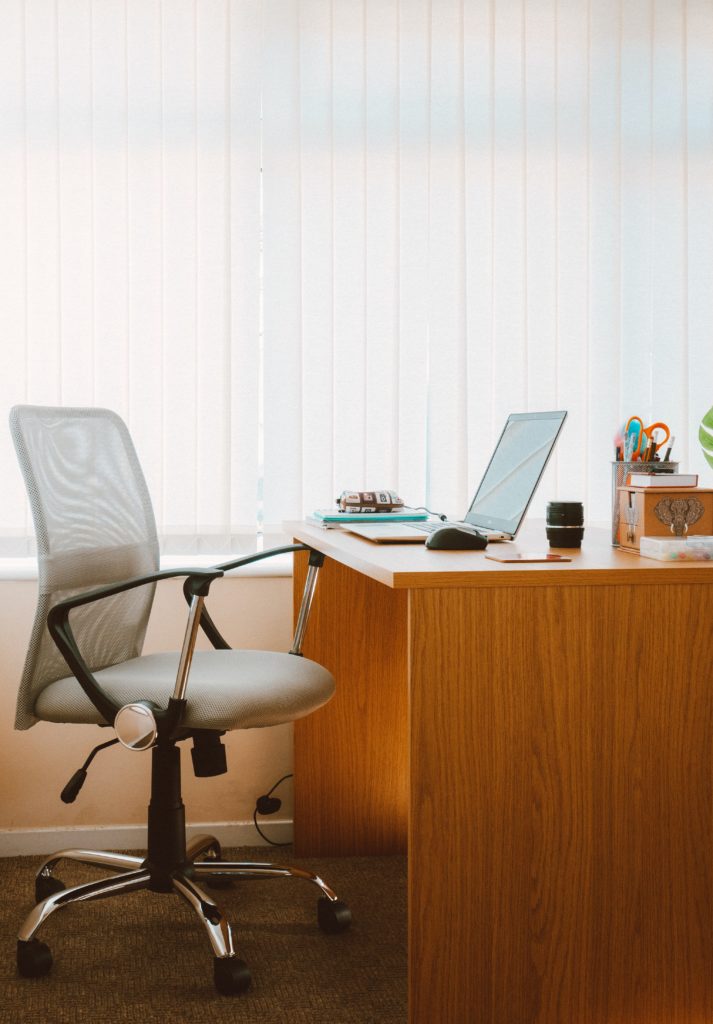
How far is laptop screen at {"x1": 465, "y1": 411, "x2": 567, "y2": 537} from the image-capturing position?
2047mm

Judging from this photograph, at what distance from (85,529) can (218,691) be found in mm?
511

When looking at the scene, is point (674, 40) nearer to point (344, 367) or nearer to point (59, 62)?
point (344, 367)

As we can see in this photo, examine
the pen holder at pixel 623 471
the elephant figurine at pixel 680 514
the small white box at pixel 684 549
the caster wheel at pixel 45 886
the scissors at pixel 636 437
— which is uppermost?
the scissors at pixel 636 437

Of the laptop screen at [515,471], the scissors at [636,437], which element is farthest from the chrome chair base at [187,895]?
the scissors at [636,437]

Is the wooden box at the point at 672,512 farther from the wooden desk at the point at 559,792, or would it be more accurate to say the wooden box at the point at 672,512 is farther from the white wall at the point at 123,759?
the white wall at the point at 123,759

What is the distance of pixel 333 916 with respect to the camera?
213 centimetres

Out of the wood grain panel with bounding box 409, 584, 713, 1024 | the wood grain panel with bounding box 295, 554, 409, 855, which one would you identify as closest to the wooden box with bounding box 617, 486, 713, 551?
the wood grain panel with bounding box 409, 584, 713, 1024

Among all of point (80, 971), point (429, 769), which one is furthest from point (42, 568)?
point (429, 769)

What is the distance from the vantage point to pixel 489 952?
1.52 meters

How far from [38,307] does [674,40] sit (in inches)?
73.2

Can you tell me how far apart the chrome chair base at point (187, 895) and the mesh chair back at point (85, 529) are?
1.16 ft

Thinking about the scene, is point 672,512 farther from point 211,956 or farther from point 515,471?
point 211,956

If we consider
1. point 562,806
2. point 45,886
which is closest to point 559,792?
point 562,806

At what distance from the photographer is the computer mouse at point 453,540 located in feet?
5.97
